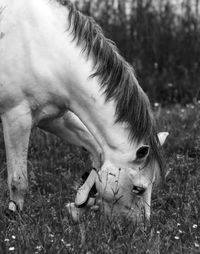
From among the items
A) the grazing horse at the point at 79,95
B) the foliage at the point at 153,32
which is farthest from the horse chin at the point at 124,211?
the foliage at the point at 153,32

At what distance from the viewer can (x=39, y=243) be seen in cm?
473

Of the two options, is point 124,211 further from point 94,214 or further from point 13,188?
point 13,188

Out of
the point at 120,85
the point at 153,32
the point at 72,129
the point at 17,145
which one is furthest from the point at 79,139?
the point at 153,32

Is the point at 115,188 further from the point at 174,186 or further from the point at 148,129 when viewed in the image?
the point at 174,186

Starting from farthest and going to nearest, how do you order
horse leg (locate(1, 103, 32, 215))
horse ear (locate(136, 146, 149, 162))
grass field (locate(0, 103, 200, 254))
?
horse leg (locate(1, 103, 32, 215)) → horse ear (locate(136, 146, 149, 162)) → grass field (locate(0, 103, 200, 254))

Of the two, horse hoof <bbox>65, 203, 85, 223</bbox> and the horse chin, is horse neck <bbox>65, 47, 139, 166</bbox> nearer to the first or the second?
the horse chin

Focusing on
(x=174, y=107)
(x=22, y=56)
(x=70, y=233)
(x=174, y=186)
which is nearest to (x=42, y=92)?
(x=22, y=56)

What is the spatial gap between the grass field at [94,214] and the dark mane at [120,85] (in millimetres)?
481

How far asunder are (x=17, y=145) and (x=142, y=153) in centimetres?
87

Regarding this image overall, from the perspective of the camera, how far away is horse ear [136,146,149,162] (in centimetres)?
526

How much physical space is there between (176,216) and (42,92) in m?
1.21

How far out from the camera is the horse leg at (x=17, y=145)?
18.2ft

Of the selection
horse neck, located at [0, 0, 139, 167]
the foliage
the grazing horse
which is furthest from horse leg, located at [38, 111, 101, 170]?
the foliage

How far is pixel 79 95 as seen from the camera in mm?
5504
